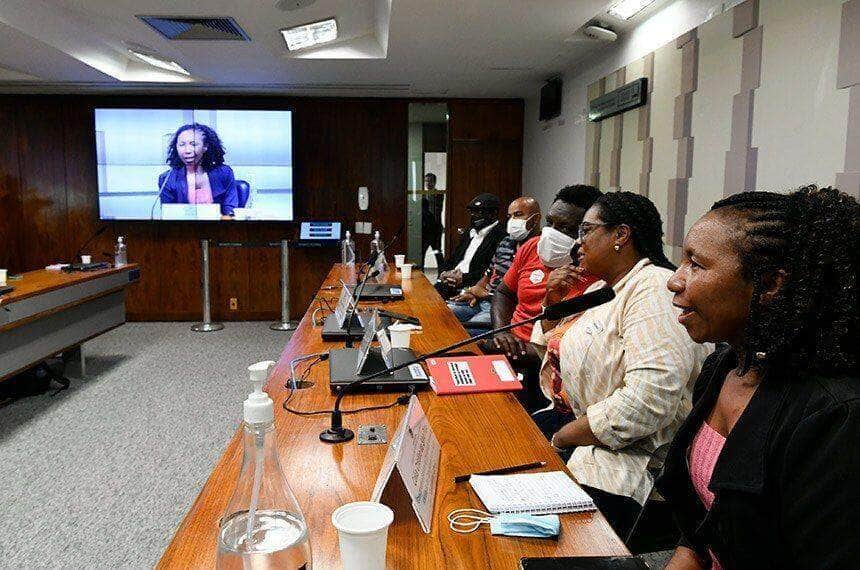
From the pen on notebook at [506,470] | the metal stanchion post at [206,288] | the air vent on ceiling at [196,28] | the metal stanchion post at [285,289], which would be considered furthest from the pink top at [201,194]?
the pen on notebook at [506,470]

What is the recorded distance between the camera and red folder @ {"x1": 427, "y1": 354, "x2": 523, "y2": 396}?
5.71ft

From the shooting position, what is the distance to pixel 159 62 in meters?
5.20

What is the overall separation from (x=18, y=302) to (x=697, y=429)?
11.2 feet

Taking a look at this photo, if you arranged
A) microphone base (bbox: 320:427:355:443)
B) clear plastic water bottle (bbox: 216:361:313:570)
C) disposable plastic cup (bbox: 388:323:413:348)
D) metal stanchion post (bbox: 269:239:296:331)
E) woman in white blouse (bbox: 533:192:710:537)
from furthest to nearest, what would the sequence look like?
metal stanchion post (bbox: 269:239:296:331)
disposable plastic cup (bbox: 388:323:413:348)
woman in white blouse (bbox: 533:192:710:537)
microphone base (bbox: 320:427:355:443)
clear plastic water bottle (bbox: 216:361:313:570)

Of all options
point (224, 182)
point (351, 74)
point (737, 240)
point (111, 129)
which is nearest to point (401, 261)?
point (351, 74)

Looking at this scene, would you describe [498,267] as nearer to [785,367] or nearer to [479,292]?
[479,292]

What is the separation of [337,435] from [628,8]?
2995 millimetres

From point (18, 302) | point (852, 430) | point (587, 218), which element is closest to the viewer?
point (852, 430)

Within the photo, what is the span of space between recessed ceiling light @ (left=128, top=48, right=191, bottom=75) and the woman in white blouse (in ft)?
14.3

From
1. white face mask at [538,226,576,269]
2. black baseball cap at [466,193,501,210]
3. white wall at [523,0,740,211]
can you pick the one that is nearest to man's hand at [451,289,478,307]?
black baseball cap at [466,193,501,210]

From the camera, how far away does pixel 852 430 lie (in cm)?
80

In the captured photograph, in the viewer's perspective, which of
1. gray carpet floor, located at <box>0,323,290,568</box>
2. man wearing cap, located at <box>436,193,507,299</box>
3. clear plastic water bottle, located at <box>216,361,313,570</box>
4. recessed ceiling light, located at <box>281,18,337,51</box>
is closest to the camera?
clear plastic water bottle, located at <box>216,361,313,570</box>

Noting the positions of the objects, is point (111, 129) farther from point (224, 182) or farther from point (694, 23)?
point (694, 23)

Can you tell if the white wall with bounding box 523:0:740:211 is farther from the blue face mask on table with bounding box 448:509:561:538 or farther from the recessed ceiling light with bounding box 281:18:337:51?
the blue face mask on table with bounding box 448:509:561:538
